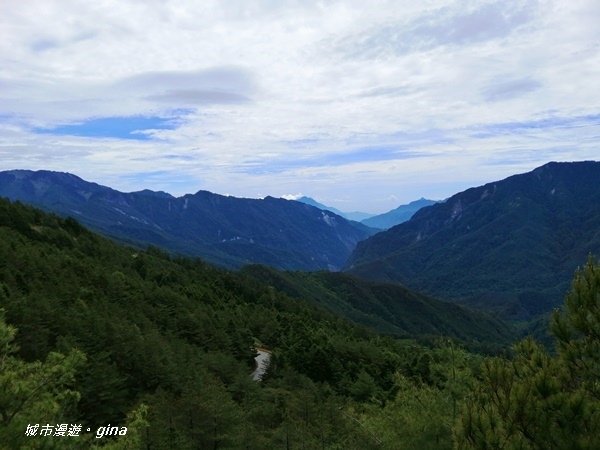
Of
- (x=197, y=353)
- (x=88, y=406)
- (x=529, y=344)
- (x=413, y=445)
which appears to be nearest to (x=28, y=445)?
(x=529, y=344)

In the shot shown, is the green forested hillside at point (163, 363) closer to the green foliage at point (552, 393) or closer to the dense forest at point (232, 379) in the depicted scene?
the dense forest at point (232, 379)

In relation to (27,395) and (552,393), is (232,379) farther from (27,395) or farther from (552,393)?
(552,393)

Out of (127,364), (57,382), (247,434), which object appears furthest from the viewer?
(127,364)

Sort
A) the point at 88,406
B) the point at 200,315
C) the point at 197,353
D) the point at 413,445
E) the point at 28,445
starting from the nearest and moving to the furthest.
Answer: the point at 28,445 < the point at 413,445 < the point at 88,406 < the point at 197,353 < the point at 200,315

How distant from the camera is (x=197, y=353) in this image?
5338 cm

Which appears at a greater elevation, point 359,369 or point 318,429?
point 318,429

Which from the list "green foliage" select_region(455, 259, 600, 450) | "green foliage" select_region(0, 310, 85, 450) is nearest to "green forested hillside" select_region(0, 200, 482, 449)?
"green foliage" select_region(0, 310, 85, 450)

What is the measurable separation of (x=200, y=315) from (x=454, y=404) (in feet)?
168

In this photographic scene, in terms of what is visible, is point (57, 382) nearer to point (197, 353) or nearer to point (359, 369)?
point (197, 353)

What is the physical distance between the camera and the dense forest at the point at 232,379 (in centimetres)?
1220

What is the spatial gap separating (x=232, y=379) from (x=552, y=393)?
4137cm

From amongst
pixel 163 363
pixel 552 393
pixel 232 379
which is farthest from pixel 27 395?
pixel 232 379

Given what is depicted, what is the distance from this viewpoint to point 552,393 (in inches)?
474

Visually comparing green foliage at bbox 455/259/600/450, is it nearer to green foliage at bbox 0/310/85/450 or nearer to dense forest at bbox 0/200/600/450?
dense forest at bbox 0/200/600/450
